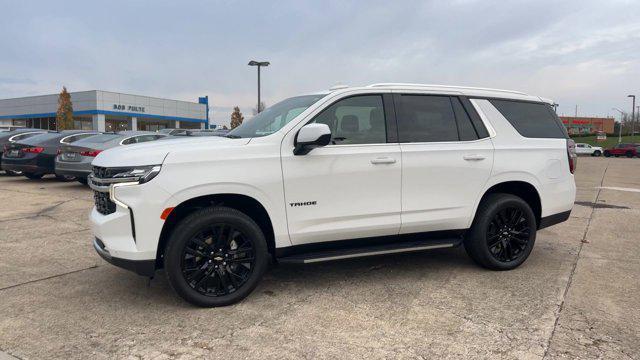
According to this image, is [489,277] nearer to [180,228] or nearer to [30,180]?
[180,228]

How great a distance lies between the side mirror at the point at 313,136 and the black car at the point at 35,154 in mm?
10605

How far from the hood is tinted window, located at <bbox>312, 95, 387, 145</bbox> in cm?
78

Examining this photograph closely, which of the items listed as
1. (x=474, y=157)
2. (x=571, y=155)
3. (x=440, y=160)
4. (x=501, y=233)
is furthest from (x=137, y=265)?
(x=571, y=155)

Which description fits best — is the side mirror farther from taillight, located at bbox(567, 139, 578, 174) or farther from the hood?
taillight, located at bbox(567, 139, 578, 174)

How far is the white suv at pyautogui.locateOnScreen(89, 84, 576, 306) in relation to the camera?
369 cm

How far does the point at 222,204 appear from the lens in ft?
13.1

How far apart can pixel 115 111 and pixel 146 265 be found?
180 feet

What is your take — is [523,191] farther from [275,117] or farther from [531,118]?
[275,117]

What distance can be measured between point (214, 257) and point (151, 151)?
3.15 ft

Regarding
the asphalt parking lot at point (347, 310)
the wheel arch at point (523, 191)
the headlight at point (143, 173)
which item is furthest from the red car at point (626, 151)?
the headlight at point (143, 173)

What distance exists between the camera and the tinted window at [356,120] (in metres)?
4.27

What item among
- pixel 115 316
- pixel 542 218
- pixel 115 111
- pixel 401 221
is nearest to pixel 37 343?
pixel 115 316

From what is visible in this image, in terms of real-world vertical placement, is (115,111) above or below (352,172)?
above

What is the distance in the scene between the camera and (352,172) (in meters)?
4.19
